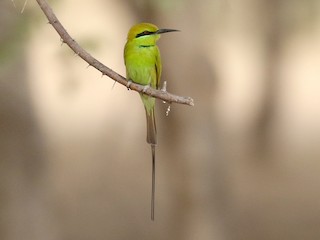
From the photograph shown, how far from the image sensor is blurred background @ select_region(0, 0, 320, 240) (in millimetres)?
2963

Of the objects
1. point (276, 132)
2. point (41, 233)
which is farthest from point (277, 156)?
point (41, 233)

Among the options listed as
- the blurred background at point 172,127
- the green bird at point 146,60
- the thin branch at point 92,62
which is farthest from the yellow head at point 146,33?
the blurred background at point 172,127

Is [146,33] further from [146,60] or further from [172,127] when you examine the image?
[172,127]

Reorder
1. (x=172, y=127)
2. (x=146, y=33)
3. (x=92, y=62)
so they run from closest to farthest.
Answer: (x=92, y=62) < (x=146, y=33) < (x=172, y=127)

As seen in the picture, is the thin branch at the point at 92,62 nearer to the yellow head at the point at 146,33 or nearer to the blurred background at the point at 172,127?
the yellow head at the point at 146,33

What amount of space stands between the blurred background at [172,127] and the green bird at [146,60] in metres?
1.39

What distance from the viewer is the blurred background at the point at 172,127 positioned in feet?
9.72

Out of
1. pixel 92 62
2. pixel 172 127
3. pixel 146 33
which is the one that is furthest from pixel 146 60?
pixel 172 127

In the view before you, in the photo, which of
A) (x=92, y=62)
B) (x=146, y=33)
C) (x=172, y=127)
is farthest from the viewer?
(x=172, y=127)

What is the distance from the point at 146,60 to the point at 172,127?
202cm

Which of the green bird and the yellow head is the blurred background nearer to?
the green bird

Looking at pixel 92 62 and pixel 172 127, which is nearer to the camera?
pixel 92 62

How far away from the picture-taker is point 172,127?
3117mm

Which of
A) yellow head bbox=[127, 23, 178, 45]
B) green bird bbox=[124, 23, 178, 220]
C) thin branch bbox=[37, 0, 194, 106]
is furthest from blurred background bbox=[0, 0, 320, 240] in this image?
thin branch bbox=[37, 0, 194, 106]
